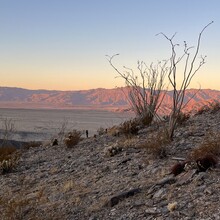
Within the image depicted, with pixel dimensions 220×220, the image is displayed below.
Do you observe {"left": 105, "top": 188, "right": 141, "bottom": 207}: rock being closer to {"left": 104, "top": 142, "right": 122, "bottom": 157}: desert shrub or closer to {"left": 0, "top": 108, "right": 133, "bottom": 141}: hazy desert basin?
{"left": 104, "top": 142, "right": 122, "bottom": 157}: desert shrub

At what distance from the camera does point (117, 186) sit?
25.5 ft

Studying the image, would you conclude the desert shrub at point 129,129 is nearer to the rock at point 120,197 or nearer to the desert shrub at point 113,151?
the desert shrub at point 113,151

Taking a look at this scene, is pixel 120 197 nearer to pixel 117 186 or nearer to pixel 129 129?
pixel 117 186

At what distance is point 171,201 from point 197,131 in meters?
5.85

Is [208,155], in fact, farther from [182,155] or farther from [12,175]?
[12,175]

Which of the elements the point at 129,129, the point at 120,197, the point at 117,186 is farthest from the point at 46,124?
the point at 120,197

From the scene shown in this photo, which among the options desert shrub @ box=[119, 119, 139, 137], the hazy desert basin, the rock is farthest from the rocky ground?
the hazy desert basin

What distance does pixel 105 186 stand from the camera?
8047 mm

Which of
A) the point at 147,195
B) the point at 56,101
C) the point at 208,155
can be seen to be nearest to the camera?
the point at 147,195

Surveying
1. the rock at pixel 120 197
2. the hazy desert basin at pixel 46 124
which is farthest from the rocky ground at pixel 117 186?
the hazy desert basin at pixel 46 124

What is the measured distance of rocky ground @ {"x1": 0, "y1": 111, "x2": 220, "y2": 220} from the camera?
20.0ft

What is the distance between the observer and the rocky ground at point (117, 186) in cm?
609

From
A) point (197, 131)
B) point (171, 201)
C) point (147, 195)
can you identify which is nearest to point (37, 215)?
point (147, 195)

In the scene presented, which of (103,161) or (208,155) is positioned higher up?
(208,155)
